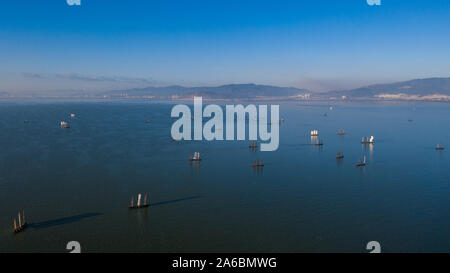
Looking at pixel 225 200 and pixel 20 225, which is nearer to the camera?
pixel 20 225

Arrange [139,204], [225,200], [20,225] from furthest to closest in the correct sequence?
1. [225,200]
2. [139,204]
3. [20,225]

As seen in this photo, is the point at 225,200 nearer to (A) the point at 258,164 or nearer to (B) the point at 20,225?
(A) the point at 258,164

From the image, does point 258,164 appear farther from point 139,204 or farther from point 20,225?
point 20,225

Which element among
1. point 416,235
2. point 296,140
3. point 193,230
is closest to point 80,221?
point 193,230

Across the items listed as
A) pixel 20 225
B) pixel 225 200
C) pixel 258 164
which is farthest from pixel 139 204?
pixel 258 164

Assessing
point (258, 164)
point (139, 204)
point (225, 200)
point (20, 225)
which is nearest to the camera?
point (20, 225)

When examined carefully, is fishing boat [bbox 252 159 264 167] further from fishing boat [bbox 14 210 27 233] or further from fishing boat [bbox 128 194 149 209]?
fishing boat [bbox 14 210 27 233]

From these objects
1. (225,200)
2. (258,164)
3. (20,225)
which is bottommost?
(225,200)

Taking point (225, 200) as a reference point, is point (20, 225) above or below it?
above
